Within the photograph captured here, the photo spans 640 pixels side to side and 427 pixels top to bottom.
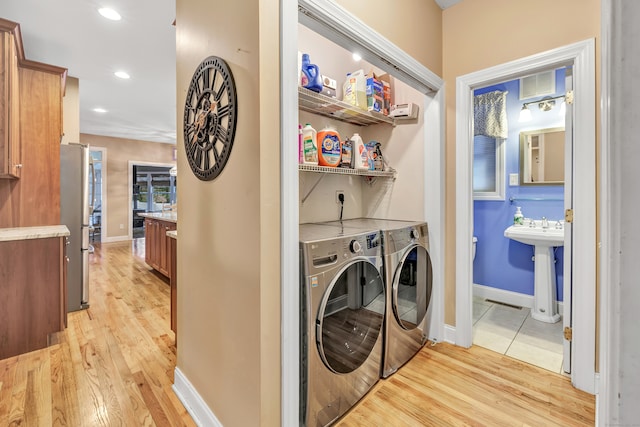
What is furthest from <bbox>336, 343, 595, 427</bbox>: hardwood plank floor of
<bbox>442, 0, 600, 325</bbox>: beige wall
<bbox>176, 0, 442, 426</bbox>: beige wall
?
<bbox>176, 0, 442, 426</bbox>: beige wall

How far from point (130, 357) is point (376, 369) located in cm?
174

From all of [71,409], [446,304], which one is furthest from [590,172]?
[71,409]

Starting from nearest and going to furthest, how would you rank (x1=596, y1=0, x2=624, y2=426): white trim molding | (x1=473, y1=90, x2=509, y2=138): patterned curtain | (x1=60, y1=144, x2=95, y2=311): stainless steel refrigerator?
(x1=596, y1=0, x2=624, y2=426): white trim molding
(x1=60, y1=144, x2=95, y2=311): stainless steel refrigerator
(x1=473, y1=90, x2=509, y2=138): patterned curtain

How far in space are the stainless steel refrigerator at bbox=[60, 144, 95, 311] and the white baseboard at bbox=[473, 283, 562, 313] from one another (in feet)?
13.9

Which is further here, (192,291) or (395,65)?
(395,65)

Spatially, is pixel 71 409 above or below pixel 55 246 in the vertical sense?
below

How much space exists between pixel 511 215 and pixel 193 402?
3.26 metres

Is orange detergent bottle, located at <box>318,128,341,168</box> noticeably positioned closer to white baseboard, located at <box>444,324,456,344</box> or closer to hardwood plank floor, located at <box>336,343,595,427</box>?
hardwood plank floor, located at <box>336,343,595,427</box>

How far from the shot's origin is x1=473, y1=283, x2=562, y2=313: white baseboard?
117 inches

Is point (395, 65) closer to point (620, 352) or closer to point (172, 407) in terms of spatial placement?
point (620, 352)

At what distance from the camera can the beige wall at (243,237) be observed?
1116 millimetres

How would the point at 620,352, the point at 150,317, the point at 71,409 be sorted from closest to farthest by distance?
the point at 620,352 < the point at 71,409 < the point at 150,317

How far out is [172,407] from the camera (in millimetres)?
1604

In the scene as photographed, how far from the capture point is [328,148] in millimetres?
1913
